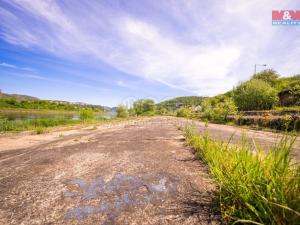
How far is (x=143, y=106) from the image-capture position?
66.8 meters

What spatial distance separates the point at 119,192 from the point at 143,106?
64.4 meters

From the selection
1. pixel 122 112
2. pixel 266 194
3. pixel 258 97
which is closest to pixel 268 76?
pixel 258 97

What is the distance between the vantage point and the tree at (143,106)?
65812 mm

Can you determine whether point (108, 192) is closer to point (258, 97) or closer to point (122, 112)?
point (258, 97)

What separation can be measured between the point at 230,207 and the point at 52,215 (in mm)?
1997

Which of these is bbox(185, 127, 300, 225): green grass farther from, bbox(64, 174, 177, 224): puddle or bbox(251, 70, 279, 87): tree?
bbox(251, 70, 279, 87): tree

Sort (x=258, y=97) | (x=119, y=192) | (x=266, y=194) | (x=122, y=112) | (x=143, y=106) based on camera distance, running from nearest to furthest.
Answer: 1. (x=266, y=194)
2. (x=119, y=192)
3. (x=258, y=97)
4. (x=122, y=112)
5. (x=143, y=106)

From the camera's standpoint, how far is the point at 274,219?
142 cm

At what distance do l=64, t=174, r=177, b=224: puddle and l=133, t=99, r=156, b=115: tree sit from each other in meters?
62.1

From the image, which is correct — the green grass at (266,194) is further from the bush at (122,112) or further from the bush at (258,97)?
the bush at (122,112)

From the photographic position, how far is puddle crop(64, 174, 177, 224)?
82.4 inches

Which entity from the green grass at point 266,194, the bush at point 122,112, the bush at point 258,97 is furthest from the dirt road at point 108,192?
the bush at point 122,112

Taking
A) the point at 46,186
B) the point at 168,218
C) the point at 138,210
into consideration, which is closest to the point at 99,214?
the point at 138,210

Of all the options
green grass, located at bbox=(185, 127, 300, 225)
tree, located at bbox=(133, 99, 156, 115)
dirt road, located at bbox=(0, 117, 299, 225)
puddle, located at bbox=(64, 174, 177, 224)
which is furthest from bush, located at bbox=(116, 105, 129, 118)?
green grass, located at bbox=(185, 127, 300, 225)
